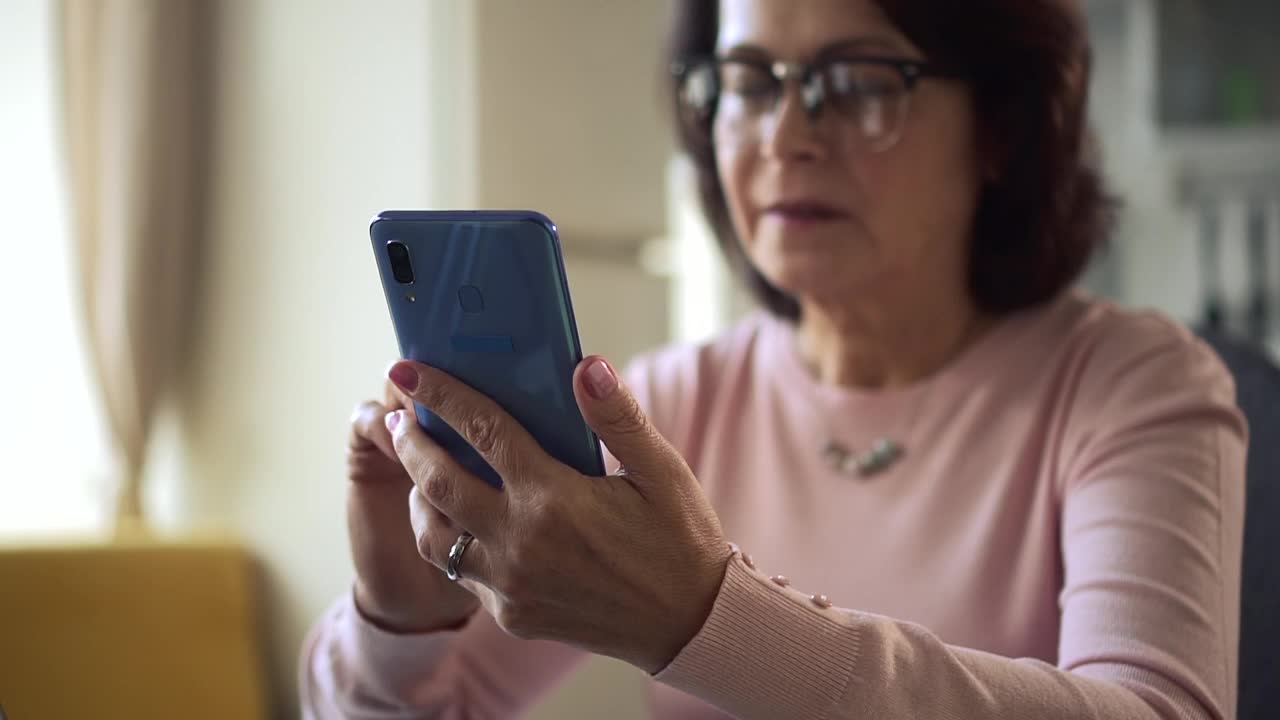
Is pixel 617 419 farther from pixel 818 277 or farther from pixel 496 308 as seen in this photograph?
pixel 818 277

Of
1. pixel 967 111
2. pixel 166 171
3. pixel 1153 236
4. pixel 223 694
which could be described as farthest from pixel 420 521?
pixel 1153 236

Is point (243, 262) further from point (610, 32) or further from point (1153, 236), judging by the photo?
point (1153, 236)

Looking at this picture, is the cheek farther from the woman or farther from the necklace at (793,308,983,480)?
the necklace at (793,308,983,480)

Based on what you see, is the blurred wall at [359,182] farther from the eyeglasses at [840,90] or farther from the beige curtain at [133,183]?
the eyeglasses at [840,90]

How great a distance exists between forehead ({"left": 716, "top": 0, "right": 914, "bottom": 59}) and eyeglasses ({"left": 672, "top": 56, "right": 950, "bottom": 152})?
0.01 metres

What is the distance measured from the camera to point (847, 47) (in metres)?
0.96

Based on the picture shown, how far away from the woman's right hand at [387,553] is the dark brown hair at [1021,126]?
559 millimetres

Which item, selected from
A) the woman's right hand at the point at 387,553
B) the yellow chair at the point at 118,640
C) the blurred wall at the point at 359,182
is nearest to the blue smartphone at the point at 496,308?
the woman's right hand at the point at 387,553

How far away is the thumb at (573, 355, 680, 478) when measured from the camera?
1.80 feet

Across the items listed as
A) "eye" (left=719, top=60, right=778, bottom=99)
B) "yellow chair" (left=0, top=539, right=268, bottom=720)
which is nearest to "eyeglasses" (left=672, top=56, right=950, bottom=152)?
"eye" (left=719, top=60, right=778, bottom=99)

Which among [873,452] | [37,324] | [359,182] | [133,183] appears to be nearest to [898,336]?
[873,452]

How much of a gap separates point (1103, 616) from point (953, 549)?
196mm

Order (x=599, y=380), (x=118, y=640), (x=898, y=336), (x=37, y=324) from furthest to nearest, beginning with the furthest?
(x=37, y=324)
(x=898, y=336)
(x=118, y=640)
(x=599, y=380)

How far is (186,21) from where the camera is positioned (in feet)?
7.34
